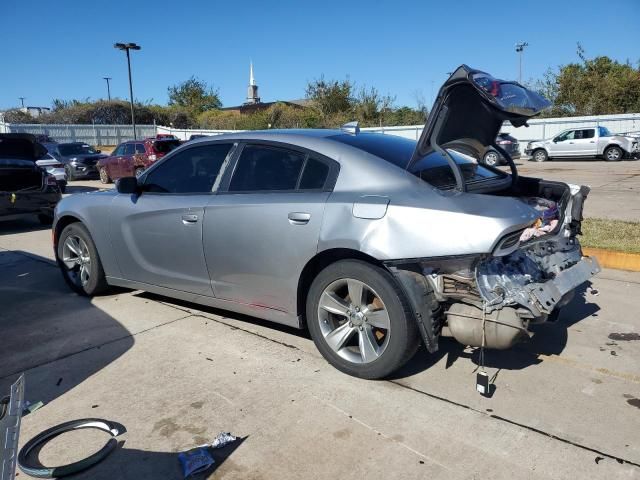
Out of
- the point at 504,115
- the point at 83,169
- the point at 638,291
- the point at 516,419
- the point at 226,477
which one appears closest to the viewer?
the point at 226,477

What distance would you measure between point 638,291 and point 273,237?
12.5 feet

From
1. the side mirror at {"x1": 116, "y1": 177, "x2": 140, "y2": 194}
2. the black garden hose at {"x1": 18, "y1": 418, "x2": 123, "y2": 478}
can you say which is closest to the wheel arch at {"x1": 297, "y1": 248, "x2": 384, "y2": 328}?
the black garden hose at {"x1": 18, "y1": 418, "x2": 123, "y2": 478}

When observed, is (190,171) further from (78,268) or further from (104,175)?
(104,175)

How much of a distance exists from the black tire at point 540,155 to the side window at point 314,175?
83.7 ft

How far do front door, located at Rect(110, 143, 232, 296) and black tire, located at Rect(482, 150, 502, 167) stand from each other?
81.3 inches

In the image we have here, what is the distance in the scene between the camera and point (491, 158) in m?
4.36

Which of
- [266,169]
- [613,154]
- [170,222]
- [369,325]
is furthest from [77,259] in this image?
[613,154]

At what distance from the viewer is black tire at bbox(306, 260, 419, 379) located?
10.7 ft

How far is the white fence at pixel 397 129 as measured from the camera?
2887 cm

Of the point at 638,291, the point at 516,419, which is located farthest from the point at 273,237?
the point at 638,291

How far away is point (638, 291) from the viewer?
209 inches

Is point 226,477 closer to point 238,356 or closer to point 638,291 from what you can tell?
point 238,356

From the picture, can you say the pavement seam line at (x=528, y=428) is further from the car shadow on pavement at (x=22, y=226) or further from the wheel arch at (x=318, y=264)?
the car shadow on pavement at (x=22, y=226)

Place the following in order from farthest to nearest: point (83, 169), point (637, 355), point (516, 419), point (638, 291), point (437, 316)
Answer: point (83, 169)
point (638, 291)
point (637, 355)
point (437, 316)
point (516, 419)
